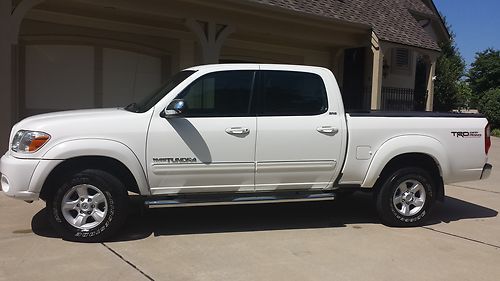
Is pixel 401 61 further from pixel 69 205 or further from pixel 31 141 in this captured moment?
pixel 31 141

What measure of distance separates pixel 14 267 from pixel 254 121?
2.92 m

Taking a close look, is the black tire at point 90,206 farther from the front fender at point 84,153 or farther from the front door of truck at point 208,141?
the front door of truck at point 208,141

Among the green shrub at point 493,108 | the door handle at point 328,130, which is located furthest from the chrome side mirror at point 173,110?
the green shrub at point 493,108

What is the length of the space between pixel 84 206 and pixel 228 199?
1598mm

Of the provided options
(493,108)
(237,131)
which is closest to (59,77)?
(237,131)

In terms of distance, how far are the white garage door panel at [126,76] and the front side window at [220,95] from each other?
22.2ft

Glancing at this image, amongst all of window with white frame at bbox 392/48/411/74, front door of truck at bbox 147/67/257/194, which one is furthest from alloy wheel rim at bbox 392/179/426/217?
window with white frame at bbox 392/48/411/74

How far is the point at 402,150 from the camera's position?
6586 millimetres

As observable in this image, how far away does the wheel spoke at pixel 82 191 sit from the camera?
563 centimetres

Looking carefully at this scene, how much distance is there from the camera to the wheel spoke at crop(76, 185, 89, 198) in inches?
222

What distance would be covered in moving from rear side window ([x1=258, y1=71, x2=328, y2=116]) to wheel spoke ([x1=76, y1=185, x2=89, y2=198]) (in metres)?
2.14

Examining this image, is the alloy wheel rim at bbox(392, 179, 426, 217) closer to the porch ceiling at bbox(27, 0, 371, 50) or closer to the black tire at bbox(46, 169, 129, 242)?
the black tire at bbox(46, 169, 129, 242)

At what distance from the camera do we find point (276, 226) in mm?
6660

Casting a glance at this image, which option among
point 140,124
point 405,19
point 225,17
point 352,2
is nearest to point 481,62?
point 405,19
